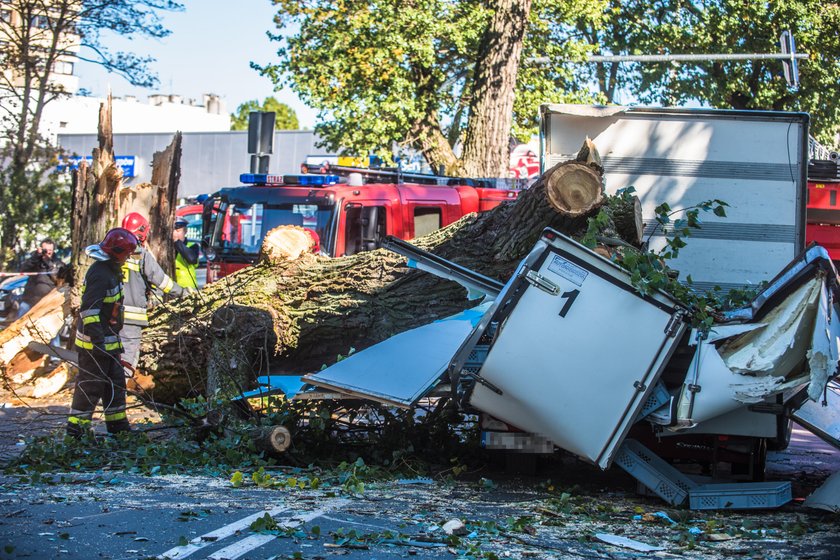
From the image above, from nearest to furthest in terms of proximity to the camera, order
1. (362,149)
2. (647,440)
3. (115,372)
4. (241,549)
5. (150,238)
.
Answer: (241,549), (647,440), (115,372), (150,238), (362,149)

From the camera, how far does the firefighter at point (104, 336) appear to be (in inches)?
338

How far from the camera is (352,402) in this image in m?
7.68

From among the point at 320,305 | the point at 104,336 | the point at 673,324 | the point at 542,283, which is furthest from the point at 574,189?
the point at 104,336

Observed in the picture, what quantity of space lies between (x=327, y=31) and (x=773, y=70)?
516 inches

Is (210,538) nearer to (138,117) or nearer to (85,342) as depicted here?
(85,342)

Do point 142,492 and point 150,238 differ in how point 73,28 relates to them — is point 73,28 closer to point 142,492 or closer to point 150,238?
point 150,238

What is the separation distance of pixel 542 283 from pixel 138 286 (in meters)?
4.88

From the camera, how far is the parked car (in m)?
16.1

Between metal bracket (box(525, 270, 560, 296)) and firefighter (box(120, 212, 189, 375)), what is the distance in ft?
13.8

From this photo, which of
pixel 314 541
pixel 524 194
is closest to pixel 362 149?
pixel 524 194

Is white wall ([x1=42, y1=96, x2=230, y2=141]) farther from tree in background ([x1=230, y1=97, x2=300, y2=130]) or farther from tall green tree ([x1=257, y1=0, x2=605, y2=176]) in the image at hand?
tall green tree ([x1=257, y1=0, x2=605, y2=176])

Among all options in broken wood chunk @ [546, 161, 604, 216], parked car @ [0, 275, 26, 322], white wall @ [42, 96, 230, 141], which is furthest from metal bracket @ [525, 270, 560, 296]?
white wall @ [42, 96, 230, 141]

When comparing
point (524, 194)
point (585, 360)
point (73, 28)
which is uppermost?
point (73, 28)

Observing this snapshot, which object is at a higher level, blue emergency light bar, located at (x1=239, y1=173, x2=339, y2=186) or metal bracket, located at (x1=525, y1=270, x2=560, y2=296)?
blue emergency light bar, located at (x1=239, y1=173, x2=339, y2=186)
